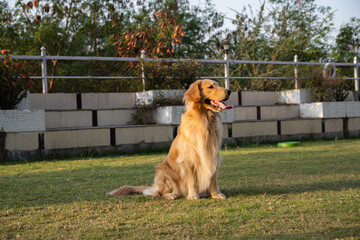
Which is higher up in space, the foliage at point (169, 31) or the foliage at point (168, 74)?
the foliage at point (169, 31)

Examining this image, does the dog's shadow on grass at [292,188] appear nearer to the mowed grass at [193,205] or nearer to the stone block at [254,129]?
the mowed grass at [193,205]

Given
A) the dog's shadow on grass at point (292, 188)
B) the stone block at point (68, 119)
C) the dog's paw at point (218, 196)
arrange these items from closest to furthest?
the dog's paw at point (218, 196), the dog's shadow on grass at point (292, 188), the stone block at point (68, 119)

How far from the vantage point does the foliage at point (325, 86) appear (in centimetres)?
1178

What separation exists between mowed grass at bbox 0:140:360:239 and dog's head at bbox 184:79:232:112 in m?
1.00

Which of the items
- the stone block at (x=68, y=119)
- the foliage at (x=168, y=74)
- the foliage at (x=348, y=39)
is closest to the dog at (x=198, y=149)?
the stone block at (x=68, y=119)

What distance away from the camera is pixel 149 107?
980cm

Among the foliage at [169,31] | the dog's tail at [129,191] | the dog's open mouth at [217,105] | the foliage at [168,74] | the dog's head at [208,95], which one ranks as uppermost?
the foliage at [169,31]

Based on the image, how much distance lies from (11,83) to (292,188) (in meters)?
5.86

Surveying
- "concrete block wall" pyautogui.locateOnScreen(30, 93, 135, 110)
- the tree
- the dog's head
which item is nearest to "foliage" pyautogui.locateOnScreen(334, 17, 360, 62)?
the tree

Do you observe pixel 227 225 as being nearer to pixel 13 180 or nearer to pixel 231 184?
pixel 231 184

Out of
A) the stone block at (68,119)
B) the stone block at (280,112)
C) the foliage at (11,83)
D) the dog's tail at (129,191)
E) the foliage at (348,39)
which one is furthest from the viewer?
the foliage at (348,39)

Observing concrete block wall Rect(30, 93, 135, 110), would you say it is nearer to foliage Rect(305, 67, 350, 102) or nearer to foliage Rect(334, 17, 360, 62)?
foliage Rect(305, 67, 350, 102)

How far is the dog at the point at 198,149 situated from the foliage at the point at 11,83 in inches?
193

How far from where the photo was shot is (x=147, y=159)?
8.09m
